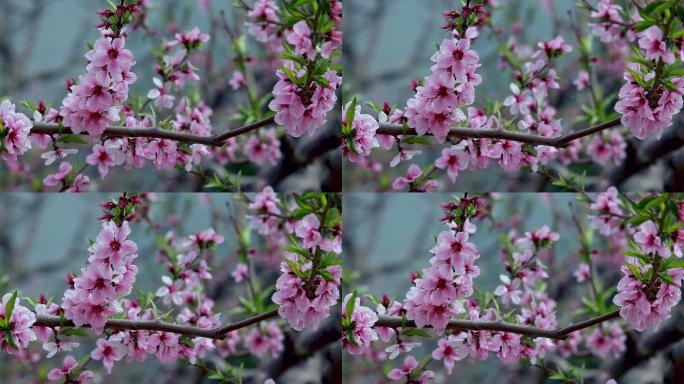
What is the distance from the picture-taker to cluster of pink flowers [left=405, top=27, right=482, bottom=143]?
6.45 ft

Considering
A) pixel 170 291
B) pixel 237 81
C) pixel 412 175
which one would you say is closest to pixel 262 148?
pixel 237 81

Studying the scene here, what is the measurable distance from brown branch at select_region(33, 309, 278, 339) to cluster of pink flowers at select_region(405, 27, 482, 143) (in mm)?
603

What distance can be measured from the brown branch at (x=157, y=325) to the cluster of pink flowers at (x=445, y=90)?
1.98 feet

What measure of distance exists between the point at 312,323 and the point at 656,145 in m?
1.66

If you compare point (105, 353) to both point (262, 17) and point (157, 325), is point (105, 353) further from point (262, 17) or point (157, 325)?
point (262, 17)

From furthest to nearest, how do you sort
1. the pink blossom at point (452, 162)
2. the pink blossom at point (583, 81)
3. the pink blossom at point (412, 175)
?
the pink blossom at point (583, 81)
the pink blossom at point (412, 175)
the pink blossom at point (452, 162)

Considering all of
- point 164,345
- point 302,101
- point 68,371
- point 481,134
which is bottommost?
point 68,371

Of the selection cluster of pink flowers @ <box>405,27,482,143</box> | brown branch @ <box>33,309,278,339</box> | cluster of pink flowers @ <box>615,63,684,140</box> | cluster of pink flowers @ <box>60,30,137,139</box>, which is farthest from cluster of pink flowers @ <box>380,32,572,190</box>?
cluster of pink flowers @ <box>60,30,137,139</box>

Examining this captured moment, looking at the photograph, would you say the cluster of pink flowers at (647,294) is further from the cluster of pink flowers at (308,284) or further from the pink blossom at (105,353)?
the pink blossom at (105,353)

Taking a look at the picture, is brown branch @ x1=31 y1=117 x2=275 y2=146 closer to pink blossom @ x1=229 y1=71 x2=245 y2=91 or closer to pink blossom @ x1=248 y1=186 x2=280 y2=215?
pink blossom @ x1=248 y1=186 x2=280 y2=215

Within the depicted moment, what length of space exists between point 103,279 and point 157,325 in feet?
0.73

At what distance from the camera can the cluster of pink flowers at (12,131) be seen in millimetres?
2035

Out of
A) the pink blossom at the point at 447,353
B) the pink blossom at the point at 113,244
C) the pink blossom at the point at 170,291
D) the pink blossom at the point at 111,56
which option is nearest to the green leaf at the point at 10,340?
the pink blossom at the point at 113,244

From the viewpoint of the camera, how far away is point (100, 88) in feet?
6.61
